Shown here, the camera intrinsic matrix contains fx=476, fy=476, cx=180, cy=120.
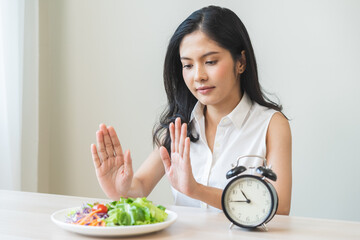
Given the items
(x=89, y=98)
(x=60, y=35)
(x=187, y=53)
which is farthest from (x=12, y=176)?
(x=187, y=53)

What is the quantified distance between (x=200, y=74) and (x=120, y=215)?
2.70 ft

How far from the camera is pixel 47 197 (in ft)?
5.80

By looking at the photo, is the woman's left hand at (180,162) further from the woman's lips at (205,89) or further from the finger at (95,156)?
the woman's lips at (205,89)

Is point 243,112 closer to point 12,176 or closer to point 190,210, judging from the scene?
point 190,210

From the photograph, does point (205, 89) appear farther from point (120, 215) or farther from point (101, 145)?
point (120, 215)

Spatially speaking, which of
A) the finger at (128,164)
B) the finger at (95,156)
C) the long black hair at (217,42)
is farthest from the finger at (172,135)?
the long black hair at (217,42)

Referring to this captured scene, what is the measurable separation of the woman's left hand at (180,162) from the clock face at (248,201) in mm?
203

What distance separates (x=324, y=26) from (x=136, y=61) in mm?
1209

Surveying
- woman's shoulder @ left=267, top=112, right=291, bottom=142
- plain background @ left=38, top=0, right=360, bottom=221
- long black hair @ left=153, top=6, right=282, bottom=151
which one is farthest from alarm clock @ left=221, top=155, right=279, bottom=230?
plain background @ left=38, top=0, right=360, bottom=221

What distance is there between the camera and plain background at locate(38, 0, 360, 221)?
2.63m

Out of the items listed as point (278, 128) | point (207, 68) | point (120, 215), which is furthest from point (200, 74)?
point (120, 215)

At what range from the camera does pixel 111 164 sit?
166cm

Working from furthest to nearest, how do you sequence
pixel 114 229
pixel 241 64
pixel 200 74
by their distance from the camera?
pixel 241 64 < pixel 200 74 < pixel 114 229

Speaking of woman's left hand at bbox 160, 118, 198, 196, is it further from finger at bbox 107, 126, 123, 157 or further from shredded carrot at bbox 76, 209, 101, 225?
shredded carrot at bbox 76, 209, 101, 225
